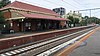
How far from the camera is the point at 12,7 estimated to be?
166ft

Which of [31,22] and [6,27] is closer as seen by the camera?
[6,27]

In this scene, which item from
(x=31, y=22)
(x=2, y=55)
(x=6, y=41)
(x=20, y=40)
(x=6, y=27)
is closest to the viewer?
(x=2, y=55)

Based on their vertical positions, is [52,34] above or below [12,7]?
below

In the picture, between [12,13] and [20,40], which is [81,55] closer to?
[20,40]

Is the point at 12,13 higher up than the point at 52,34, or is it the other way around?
the point at 12,13

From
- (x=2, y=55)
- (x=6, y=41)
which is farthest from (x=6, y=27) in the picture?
(x=2, y=55)

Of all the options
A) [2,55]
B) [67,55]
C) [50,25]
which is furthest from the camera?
[50,25]

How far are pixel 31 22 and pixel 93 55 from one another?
43161 mm

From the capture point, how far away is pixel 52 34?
3459 centimetres

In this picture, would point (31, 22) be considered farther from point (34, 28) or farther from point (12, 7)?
point (12, 7)

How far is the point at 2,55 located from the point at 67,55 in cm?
428

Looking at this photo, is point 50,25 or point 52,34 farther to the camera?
point 50,25

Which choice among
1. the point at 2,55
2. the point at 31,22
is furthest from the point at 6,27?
the point at 2,55

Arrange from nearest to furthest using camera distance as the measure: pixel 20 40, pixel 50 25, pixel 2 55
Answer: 1. pixel 2 55
2. pixel 20 40
3. pixel 50 25
